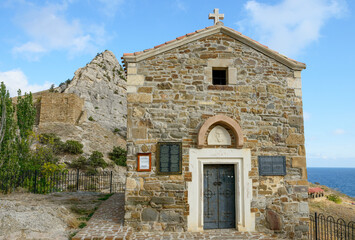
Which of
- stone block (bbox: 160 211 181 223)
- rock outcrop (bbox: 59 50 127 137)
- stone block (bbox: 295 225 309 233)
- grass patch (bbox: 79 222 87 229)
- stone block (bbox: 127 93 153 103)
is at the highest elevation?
rock outcrop (bbox: 59 50 127 137)

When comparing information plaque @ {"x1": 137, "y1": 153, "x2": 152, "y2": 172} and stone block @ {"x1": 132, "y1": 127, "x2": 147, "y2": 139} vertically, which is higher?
stone block @ {"x1": 132, "y1": 127, "x2": 147, "y2": 139}

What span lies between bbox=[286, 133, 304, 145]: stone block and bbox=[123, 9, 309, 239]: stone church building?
0.10 ft

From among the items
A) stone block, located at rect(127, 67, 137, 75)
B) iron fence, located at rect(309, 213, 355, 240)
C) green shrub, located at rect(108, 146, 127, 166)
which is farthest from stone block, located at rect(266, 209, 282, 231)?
green shrub, located at rect(108, 146, 127, 166)

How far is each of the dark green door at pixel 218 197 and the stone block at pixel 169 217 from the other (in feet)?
2.71

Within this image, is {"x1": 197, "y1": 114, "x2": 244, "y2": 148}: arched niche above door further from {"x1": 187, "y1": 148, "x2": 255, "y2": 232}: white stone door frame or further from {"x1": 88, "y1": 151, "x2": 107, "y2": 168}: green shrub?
{"x1": 88, "y1": 151, "x2": 107, "y2": 168}: green shrub

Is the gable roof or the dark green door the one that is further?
the gable roof

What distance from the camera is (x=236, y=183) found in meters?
7.02

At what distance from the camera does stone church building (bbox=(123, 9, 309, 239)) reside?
6.72m

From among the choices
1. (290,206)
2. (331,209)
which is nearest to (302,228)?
(290,206)

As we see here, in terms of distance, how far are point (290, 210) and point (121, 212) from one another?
510 centimetres

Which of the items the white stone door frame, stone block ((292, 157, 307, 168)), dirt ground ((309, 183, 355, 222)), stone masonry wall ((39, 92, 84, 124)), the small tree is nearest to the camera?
the white stone door frame

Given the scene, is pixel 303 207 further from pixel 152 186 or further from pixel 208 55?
pixel 208 55

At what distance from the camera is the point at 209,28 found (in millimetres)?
7293

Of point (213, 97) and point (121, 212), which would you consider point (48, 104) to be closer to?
point (121, 212)
